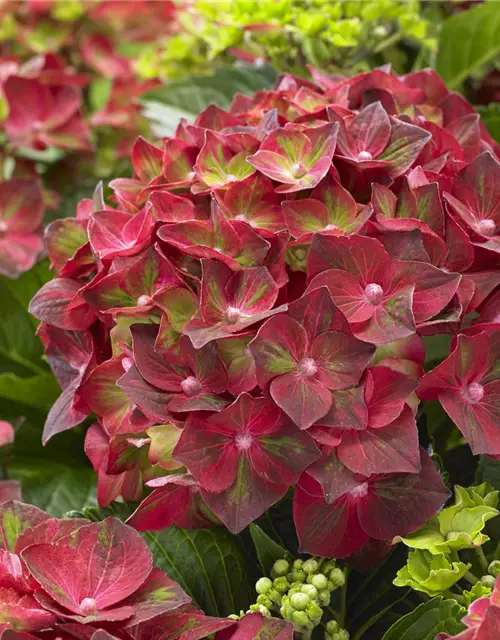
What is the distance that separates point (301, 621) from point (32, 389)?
16.3 inches

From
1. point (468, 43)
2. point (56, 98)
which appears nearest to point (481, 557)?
point (468, 43)

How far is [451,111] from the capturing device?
2.59 feet

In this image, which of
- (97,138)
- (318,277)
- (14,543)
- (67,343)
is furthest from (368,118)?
(97,138)

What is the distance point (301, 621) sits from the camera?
0.55 m

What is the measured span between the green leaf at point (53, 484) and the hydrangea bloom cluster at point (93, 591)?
277mm

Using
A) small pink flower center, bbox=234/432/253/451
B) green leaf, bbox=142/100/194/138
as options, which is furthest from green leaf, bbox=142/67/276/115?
small pink flower center, bbox=234/432/253/451

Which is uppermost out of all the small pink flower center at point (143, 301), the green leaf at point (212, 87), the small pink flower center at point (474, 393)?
the small pink flower center at point (143, 301)

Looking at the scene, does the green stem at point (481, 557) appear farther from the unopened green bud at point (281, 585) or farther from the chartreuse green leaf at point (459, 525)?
the unopened green bud at point (281, 585)

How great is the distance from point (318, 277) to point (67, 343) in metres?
0.23

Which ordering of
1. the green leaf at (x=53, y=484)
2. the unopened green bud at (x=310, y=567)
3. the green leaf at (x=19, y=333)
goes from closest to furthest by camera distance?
1. the unopened green bud at (x=310, y=567)
2. the green leaf at (x=53, y=484)
3. the green leaf at (x=19, y=333)

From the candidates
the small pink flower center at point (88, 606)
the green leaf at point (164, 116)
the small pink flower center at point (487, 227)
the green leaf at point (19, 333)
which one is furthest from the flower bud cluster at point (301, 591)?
the green leaf at point (164, 116)

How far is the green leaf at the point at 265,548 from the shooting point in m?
0.63

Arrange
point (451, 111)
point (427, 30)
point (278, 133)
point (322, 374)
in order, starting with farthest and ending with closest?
point (427, 30) < point (451, 111) < point (278, 133) < point (322, 374)

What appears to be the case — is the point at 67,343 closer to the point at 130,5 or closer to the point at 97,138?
the point at 97,138
